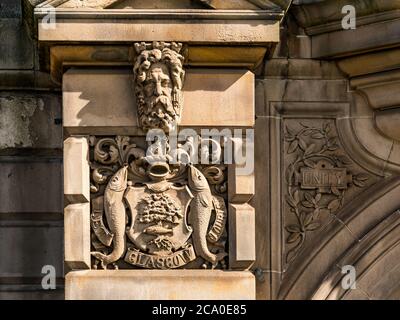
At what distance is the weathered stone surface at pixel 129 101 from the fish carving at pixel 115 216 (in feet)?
1.09

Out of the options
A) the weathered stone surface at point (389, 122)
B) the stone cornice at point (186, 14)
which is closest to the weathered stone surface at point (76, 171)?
the stone cornice at point (186, 14)

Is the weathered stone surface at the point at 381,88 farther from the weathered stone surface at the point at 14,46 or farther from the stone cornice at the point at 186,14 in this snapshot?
the weathered stone surface at the point at 14,46

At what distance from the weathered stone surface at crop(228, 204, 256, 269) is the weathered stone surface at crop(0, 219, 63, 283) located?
4.19ft

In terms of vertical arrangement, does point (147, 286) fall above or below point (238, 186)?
below

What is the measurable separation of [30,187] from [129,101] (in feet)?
3.50

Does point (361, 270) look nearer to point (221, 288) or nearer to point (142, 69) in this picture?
point (221, 288)

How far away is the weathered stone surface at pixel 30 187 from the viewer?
14391 mm

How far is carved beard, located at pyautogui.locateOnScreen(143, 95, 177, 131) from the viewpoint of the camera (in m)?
13.6

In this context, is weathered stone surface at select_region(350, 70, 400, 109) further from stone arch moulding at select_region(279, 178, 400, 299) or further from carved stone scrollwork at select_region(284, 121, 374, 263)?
stone arch moulding at select_region(279, 178, 400, 299)

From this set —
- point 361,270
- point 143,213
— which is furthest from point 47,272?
point 361,270

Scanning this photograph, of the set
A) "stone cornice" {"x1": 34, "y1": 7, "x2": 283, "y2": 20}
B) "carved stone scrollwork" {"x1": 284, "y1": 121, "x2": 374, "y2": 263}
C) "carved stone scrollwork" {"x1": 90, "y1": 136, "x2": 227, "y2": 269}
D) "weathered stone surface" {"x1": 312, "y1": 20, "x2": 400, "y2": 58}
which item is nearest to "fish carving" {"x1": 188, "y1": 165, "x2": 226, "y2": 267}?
"carved stone scrollwork" {"x1": 90, "y1": 136, "x2": 227, "y2": 269}

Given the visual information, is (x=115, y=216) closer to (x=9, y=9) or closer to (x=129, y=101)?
(x=129, y=101)

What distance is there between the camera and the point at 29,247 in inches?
566

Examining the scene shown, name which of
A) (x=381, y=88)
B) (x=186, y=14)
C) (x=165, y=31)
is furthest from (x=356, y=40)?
(x=165, y=31)
